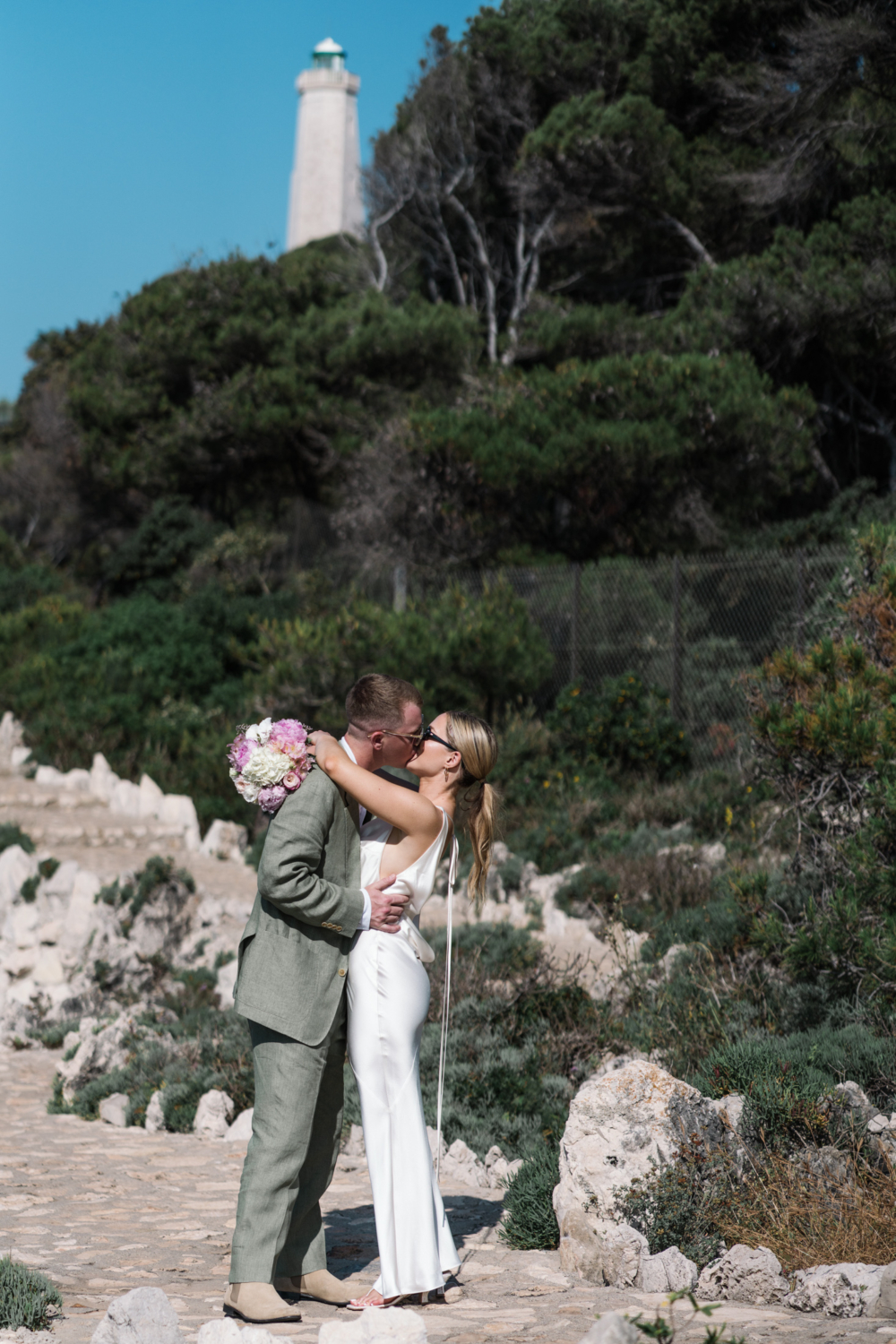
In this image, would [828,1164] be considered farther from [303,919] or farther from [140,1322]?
[140,1322]

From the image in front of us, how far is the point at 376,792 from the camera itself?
346 cm

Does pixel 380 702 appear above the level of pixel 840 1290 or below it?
above

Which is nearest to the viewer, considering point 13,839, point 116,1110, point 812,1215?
point 812,1215

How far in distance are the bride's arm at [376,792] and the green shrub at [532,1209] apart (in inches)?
55.3

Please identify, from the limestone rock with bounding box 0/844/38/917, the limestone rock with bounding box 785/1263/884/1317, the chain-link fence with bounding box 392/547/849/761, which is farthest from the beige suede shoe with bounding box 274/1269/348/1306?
the chain-link fence with bounding box 392/547/849/761

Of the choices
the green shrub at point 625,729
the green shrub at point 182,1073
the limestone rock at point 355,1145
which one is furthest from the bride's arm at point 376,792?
the green shrub at point 625,729

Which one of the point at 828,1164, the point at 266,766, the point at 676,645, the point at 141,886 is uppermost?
the point at 676,645

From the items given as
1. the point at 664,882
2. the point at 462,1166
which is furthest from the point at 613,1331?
the point at 664,882

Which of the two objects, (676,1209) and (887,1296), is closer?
(887,1296)

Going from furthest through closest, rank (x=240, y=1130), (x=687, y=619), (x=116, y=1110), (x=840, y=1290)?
1. (x=687, y=619)
2. (x=116, y=1110)
3. (x=240, y=1130)
4. (x=840, y=1290)

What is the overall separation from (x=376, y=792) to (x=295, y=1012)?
0.64 meters

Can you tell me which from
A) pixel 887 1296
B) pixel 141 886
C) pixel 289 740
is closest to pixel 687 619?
pixel 141 886

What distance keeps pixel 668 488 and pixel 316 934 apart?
1273 centimetres

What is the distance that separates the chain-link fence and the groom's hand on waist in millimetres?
7909
